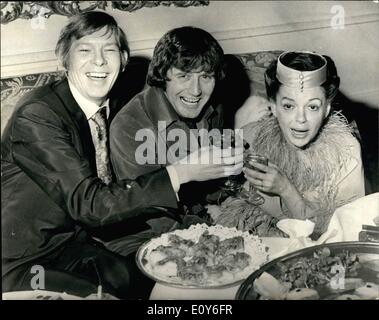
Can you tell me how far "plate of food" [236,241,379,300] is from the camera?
162cm

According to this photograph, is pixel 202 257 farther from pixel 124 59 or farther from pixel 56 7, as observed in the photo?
pixel 56 7

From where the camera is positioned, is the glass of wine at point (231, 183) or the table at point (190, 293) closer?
the table at point (190, 293)

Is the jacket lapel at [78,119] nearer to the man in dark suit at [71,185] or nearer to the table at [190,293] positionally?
the man in dark suit at [71,185]

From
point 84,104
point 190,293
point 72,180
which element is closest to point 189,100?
point 84,104

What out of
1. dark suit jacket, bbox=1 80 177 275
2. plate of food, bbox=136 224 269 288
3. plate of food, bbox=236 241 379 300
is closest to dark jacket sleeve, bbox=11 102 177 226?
dark suit jacket, bbox=1 80 177 275

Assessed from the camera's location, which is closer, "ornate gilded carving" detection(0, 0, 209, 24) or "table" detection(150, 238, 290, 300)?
"table" detection(150, 238, 290, 300)

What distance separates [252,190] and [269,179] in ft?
0.23

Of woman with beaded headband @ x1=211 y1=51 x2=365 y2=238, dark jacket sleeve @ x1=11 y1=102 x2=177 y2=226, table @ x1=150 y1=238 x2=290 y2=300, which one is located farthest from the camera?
woman with beaded headband @ x1=211 y1=51 x2=365 y2=238

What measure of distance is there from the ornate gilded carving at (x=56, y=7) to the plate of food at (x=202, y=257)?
0.81m

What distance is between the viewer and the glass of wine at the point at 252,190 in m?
1.97

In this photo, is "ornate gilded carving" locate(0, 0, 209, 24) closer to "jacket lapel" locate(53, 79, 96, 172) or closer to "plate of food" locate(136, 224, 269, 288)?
"jacket lapel" locate(53, 79, 96, 172)

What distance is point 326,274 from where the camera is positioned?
1674 millimetres

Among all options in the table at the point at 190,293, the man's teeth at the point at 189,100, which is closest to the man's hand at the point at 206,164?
the man's teeth at the point at 189,100
